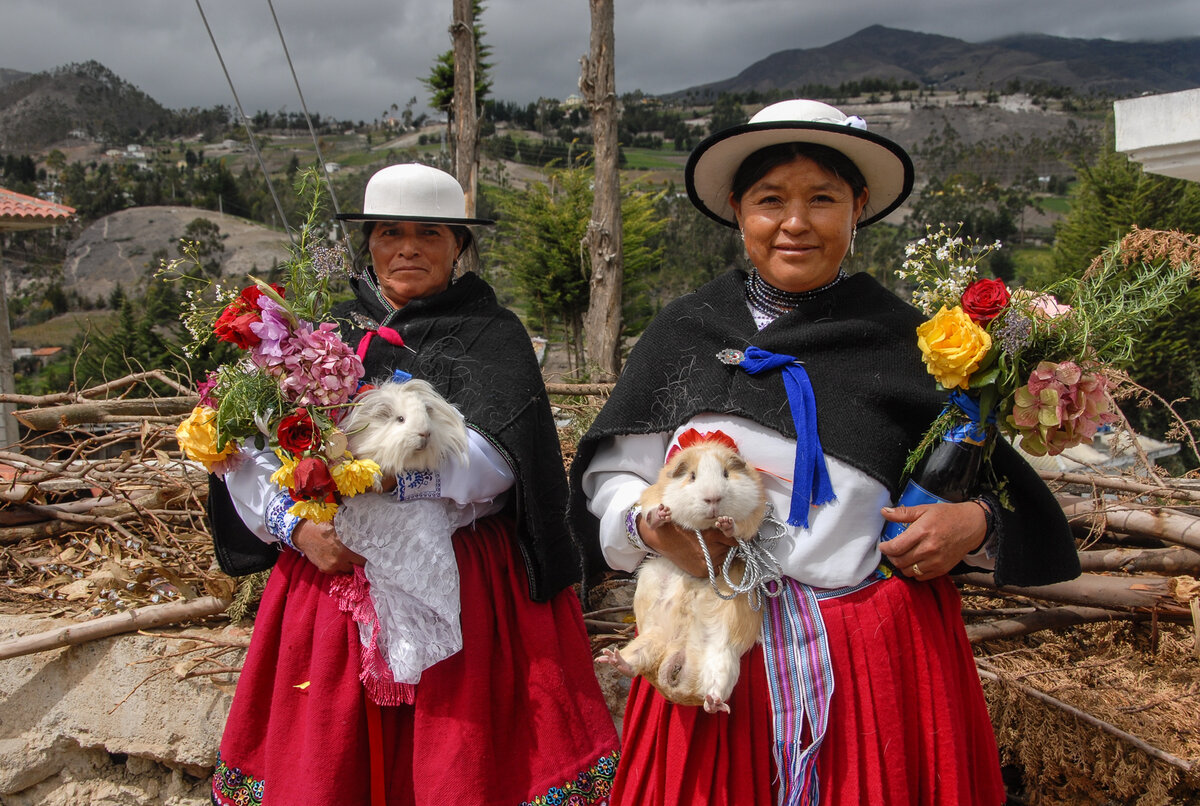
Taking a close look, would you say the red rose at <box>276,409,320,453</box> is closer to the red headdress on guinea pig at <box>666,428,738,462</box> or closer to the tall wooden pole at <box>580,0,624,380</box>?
the red headdress on guinea pig at <box>666,428,738,462</box>

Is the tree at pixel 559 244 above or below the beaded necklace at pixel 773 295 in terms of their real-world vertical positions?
below

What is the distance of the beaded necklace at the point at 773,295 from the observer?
211 cm

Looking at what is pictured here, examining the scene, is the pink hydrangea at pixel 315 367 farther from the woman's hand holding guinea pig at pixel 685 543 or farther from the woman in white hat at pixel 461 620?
the woman's hand holding guinea pig at pixel 685 543

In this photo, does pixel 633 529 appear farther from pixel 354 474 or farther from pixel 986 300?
pixel 986 300

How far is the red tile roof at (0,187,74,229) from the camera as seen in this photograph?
17312 millimetres

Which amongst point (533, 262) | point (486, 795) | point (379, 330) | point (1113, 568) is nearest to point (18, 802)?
point (486, 795)

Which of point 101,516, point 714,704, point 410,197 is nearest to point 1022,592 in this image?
point 714,704

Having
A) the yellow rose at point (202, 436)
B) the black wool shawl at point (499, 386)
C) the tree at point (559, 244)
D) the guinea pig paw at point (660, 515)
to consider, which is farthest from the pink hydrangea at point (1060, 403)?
the tree at point (559, 244)

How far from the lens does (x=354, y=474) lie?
2170mm

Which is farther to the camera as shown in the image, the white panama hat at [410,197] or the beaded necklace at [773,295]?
the white panama hat at [410,197]

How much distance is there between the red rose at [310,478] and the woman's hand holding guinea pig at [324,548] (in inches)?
10.0

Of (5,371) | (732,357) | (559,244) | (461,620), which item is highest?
(732,357)

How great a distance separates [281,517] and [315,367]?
58 centimetres

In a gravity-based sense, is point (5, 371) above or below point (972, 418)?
below
